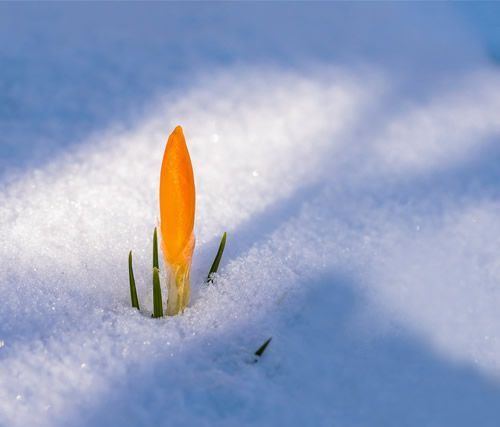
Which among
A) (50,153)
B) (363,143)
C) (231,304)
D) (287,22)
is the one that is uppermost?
(287,22)

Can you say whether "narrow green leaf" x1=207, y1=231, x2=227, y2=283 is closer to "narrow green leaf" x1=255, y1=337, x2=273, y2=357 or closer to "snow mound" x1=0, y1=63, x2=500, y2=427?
"snow mound" x1=0, y1=63, x2=500, y2=427

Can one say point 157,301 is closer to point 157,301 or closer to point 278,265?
point 157,301

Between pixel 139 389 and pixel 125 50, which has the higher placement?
pixel 125 50

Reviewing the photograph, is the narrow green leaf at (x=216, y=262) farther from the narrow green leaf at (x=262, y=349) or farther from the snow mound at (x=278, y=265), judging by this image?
the narrow green leaf at (x=262, y=349)

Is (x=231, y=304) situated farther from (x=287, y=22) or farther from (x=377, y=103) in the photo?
(x=287, y=22)

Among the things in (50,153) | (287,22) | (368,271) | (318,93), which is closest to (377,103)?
(318,93)

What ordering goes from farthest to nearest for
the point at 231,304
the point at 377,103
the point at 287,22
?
the point at 287,22
the point at 377,103
the point at 231,304

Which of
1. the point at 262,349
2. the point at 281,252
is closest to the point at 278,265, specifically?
the point at 281,252

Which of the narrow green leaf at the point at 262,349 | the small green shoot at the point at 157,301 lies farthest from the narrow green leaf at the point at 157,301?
the narrow green leaf at the point at 262,349
